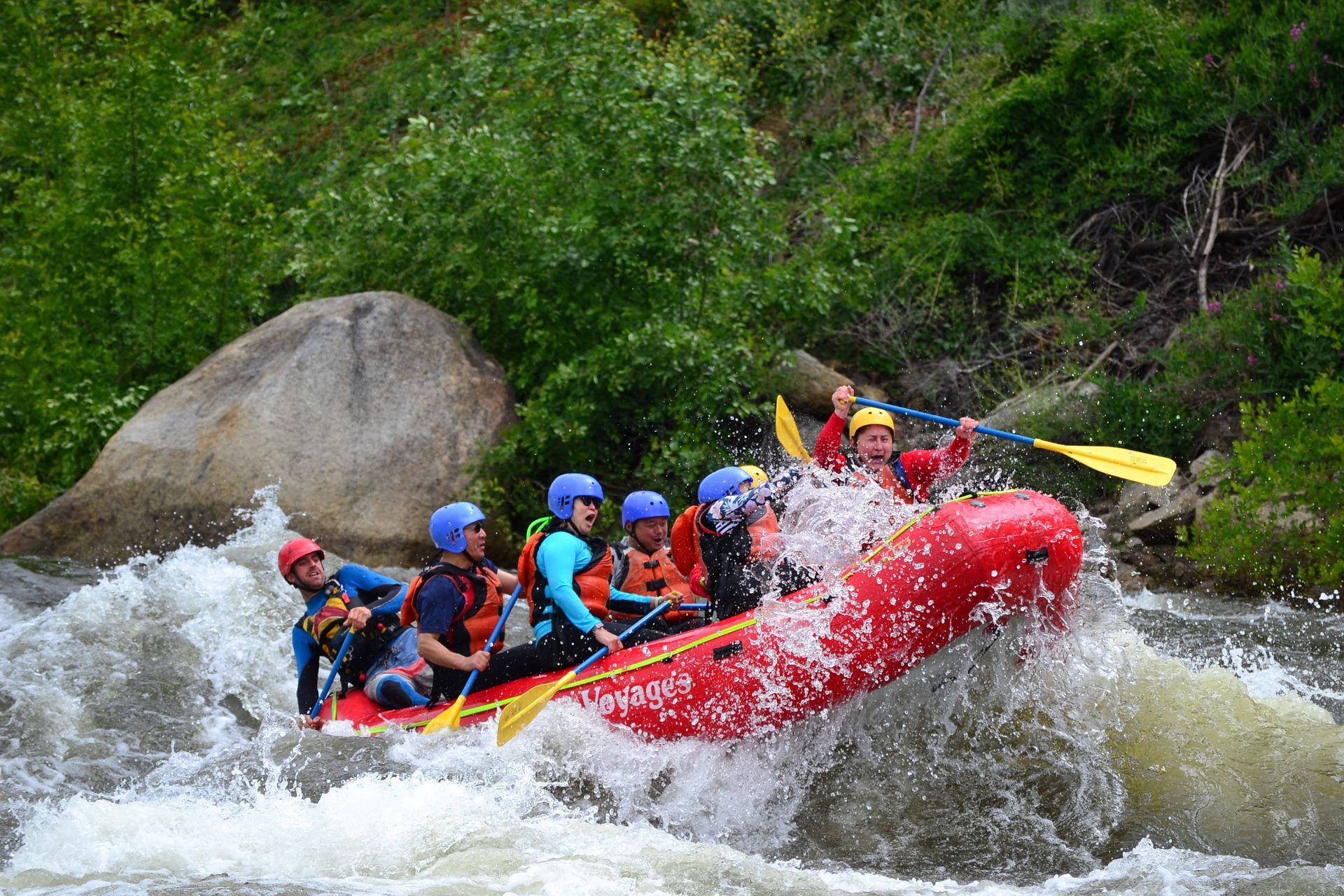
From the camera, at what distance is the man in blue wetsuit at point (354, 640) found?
23.3ft

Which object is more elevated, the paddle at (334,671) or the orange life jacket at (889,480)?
the orange life jacket at (889,480)

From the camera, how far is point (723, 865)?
5180mm

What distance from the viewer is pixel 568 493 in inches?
262

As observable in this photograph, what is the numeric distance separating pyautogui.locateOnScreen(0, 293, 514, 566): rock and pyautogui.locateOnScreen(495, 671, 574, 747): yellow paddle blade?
457cm

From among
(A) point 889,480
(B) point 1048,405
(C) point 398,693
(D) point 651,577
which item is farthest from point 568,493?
(B) point 1048,405

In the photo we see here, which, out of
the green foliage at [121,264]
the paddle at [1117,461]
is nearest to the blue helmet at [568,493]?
the paddle at [1117,461]

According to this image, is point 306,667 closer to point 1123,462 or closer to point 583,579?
point 583,579

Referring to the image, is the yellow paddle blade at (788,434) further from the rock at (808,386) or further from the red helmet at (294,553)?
the rock at (808,386)

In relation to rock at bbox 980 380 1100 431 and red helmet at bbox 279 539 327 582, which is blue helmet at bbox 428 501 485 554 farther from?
rock at bbox 980 380 1100 431

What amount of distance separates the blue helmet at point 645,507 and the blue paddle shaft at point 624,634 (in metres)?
0.51

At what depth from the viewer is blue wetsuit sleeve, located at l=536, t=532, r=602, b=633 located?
253 inches

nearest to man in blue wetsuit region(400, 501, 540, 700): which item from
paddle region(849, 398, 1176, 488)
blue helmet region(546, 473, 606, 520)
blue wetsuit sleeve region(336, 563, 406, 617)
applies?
blue helmet region(546, 473, 606, 520)

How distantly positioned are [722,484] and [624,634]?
0.86 meters

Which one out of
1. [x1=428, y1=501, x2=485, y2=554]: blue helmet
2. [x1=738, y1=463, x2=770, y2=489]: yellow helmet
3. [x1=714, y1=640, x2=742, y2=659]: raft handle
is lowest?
[x1=714, y1=640, x2=742, y2=659]: raft handle
